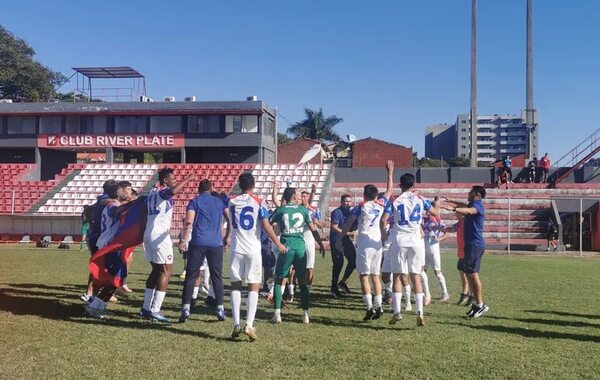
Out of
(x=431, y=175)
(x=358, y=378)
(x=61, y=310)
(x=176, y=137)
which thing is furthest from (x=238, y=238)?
(x=176, y=137)

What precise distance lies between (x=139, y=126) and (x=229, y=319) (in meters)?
36.1

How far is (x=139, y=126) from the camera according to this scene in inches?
1689

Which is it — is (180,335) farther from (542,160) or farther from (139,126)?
(139,126)

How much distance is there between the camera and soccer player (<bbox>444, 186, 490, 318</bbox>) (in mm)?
9555

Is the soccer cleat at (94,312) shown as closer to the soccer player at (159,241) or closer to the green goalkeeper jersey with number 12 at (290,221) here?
the soccer player at (159,241)

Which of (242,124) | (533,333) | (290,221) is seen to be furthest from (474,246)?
(242,124)

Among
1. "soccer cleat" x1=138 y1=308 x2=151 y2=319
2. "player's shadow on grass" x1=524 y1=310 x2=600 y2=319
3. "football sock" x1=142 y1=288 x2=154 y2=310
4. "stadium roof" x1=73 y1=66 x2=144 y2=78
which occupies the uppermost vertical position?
"stadium roof" x1=73 y1=66 x2=144 y2=78

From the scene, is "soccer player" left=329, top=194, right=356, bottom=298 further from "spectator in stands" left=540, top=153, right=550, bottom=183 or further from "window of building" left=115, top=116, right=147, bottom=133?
"window of building" left=115, top=116, right=147, bottom=133

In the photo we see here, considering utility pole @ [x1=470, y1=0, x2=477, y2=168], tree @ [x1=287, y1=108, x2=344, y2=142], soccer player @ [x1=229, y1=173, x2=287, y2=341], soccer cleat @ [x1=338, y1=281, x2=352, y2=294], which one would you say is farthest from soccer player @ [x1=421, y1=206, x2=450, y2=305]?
tree @ [x1=287, y1=108, x2=344, y2=142]

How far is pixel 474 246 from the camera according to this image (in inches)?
380

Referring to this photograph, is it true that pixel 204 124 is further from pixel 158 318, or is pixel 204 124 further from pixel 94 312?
pixel 158 318

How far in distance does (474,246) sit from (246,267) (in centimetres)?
398

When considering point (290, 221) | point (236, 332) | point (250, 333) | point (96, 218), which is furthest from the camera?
point (96, 218)

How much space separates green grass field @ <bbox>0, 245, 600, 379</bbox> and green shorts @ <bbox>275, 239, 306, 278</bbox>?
2.51 ft
